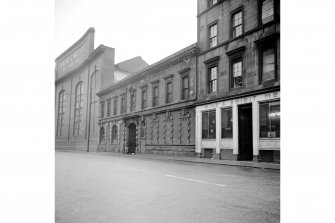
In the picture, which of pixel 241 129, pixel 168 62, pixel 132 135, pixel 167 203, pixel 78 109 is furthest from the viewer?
pixel 78 109

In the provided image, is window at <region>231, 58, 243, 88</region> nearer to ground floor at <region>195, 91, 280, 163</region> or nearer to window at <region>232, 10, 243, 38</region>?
ground floor at <region>195, 91, 280, 163</region>

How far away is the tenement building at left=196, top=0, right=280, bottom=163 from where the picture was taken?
1148 centimetres

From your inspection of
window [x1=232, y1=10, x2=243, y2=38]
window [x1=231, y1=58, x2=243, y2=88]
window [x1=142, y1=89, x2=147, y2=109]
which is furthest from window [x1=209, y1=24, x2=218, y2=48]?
window [x1=142, y1=89, x2=147, y2=109]

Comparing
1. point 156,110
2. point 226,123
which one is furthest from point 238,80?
point 156,110

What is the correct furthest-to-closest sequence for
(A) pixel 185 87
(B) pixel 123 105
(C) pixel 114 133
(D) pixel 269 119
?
(C) pixel 114 133 < (B) pixel 123 105 < (A) pixel 185 87 < (D) pixel 269 119

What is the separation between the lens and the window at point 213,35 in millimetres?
15797

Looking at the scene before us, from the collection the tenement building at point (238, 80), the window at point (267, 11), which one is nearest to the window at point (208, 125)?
the tenement building at point (238, 80)

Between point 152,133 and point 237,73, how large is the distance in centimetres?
925

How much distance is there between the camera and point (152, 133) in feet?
67.5

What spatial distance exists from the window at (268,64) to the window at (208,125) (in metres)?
4.25

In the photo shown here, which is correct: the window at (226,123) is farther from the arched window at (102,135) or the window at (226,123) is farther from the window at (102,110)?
the window at (102,110)

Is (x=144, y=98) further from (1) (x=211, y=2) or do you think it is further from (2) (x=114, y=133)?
(1) (x=211, y=2)
